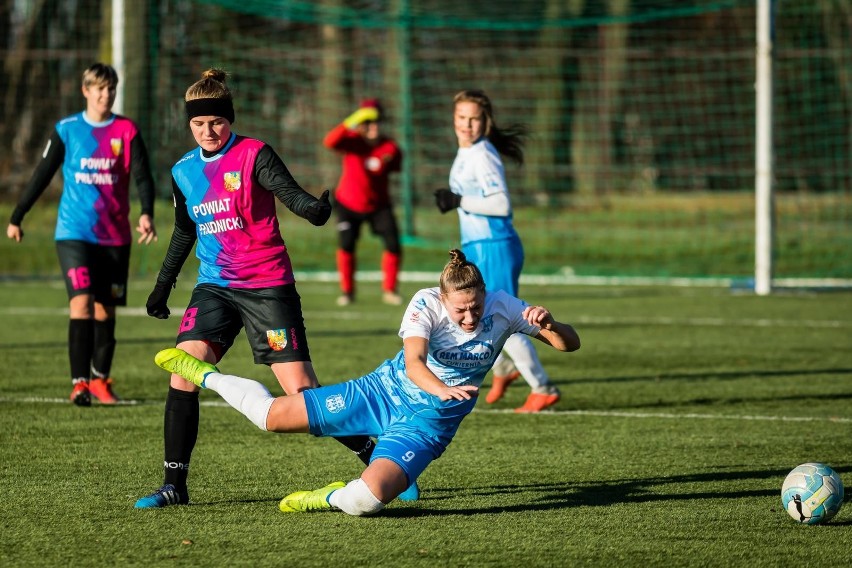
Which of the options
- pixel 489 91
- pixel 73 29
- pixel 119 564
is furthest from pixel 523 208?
→ pixel 119 564

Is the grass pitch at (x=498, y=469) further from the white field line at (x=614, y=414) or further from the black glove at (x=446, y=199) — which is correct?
the black glove at (x=446, y=199)

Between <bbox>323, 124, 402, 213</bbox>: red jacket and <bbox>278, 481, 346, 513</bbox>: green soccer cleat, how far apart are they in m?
10.2

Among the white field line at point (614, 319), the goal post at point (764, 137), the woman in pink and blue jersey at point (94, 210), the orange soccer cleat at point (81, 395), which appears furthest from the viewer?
the goal post at point (764, 137)

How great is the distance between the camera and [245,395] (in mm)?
5508

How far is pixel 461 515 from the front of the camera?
217 inches

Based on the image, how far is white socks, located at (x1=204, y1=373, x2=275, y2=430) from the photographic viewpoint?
5.48 m

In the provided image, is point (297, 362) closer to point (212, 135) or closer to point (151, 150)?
point (212, 135)

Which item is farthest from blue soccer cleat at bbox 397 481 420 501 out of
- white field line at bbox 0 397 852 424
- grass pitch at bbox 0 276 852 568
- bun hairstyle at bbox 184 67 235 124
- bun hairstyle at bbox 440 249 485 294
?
white field line at bbox 0 397 852 424

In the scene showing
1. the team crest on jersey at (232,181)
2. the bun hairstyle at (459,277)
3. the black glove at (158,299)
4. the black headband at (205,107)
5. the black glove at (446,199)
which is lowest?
the black glove at (158,299)

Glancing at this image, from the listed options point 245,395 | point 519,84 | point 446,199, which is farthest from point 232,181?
point 519,84

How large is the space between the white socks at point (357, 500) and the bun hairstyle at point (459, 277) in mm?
847

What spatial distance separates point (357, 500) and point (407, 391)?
0.50 meters

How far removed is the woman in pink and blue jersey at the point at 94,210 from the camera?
28.0 feet

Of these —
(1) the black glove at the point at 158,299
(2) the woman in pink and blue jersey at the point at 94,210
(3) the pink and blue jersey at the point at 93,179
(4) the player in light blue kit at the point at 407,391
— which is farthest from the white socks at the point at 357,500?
(3) the pink and blue jersey at the point at 93,179
